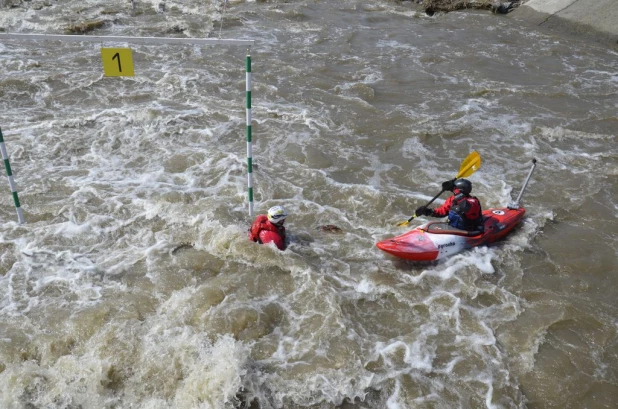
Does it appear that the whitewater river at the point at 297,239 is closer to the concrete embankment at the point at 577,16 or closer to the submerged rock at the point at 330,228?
the submerged rock at the point at 330,228

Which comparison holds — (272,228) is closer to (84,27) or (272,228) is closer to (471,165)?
(471,165)

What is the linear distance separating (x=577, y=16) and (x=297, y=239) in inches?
618

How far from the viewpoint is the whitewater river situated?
164 inches

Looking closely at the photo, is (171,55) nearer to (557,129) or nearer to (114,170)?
(114,170)

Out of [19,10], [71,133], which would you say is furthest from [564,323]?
[19,10]

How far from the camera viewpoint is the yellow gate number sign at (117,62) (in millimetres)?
4637

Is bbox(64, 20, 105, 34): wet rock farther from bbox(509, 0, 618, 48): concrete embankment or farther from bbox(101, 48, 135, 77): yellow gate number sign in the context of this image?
bbox(509, 0, 618, 48): concrete embankment

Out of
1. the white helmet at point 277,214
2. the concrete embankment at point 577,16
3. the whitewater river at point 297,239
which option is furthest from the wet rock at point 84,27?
the concrete embankment at point 577,16

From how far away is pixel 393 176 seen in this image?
7.64m

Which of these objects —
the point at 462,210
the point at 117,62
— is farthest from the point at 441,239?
the point at 117,62

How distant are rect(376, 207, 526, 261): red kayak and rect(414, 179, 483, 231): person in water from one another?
9 centimetres

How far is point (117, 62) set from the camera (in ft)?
15.4

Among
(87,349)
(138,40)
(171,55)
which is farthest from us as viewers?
(171,55)

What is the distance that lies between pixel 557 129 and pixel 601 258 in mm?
4185
